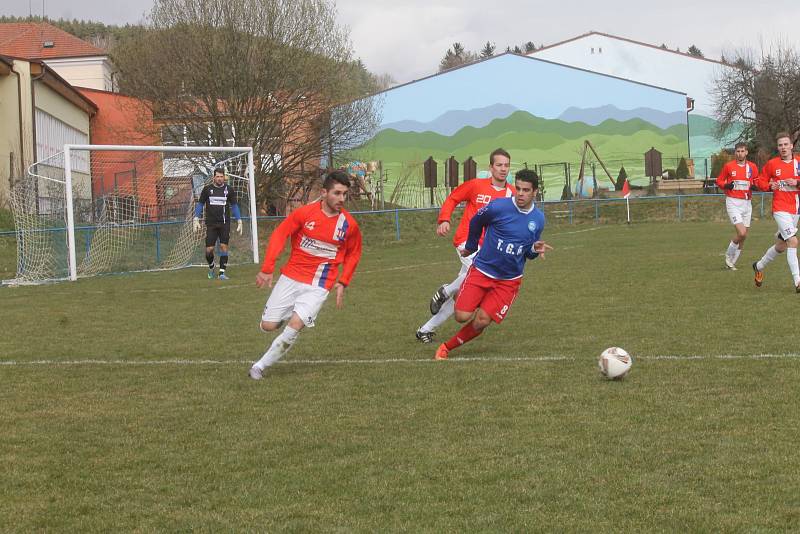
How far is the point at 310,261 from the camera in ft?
28.6

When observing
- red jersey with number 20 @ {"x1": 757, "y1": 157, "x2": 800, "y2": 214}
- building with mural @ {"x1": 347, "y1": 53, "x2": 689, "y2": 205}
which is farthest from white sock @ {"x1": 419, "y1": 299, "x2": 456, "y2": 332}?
building with mural @ {"x1": 347, "y1": 53, "x2": 689, "y2": 205}

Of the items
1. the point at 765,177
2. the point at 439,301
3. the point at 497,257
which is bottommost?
the point at 439,301

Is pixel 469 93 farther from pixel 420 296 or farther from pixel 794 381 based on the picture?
pixel 794 381

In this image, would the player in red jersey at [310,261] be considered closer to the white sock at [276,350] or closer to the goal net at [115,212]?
the white sock at [276,350]

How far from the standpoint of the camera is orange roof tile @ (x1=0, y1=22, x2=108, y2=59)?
5622 cm

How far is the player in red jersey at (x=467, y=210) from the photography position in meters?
10.4

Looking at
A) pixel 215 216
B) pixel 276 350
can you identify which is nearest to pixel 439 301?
pixel 276 350

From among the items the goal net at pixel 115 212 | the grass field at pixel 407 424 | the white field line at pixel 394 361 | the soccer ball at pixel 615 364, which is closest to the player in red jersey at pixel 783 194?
the grass field at pixel 407 424

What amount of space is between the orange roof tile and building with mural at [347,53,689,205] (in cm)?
1769

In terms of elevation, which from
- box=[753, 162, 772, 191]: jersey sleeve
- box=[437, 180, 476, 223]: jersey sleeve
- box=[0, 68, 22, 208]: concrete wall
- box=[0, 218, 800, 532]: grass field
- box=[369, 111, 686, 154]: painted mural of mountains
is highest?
box=[369, 111, 686, 154]: painted mural of mountains

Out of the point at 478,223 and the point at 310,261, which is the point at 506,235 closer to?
the point at 478,223

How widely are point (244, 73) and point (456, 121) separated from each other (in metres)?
25.7

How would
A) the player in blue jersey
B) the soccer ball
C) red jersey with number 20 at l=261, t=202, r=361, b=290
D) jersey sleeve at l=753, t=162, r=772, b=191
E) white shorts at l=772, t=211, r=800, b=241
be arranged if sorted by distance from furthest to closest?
jersey sleeve at l=753, t=162, r=772, b=191
white shorts at l=772, t=211, r=800, b=241
the player in blue jersey
red jersey with number 20 at l=261, t=202, r=361, b=290
the soccer ball

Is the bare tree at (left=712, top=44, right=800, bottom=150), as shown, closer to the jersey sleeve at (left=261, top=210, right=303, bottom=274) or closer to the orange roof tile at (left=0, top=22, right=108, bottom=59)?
the orange roof tile at (left=0, top=22, right=108, bottom=59)
